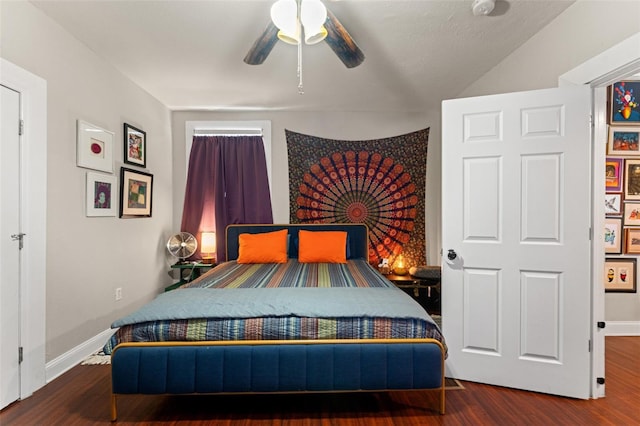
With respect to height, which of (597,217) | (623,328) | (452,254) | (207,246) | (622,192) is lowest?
(623,328)

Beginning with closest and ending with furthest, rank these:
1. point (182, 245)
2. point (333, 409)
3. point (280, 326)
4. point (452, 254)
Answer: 1. point (280, 326)
2. point (333, 409)
3. point (452, 254)
4. point (182, 245)

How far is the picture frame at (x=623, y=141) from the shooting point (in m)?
3.04

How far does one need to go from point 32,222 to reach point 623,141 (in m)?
5.04

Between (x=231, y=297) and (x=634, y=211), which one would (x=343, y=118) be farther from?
(x=634, y=211)

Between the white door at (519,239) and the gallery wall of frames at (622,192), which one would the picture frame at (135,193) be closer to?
the white door at (519,239)

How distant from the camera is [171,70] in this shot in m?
2.96

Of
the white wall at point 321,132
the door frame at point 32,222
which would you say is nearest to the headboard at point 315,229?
the white wall at point 321,132

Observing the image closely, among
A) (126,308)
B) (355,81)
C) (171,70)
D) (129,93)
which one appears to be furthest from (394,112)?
(126,308)

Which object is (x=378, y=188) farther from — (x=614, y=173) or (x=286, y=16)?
(x=286, y=16)

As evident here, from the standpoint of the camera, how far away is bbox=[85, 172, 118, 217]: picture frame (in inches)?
103

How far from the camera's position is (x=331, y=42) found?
76.8 inches

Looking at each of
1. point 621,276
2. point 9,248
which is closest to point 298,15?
point 9,248

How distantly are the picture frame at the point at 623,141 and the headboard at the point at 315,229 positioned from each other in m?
2.60

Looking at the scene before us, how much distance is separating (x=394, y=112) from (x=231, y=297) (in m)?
3.29
